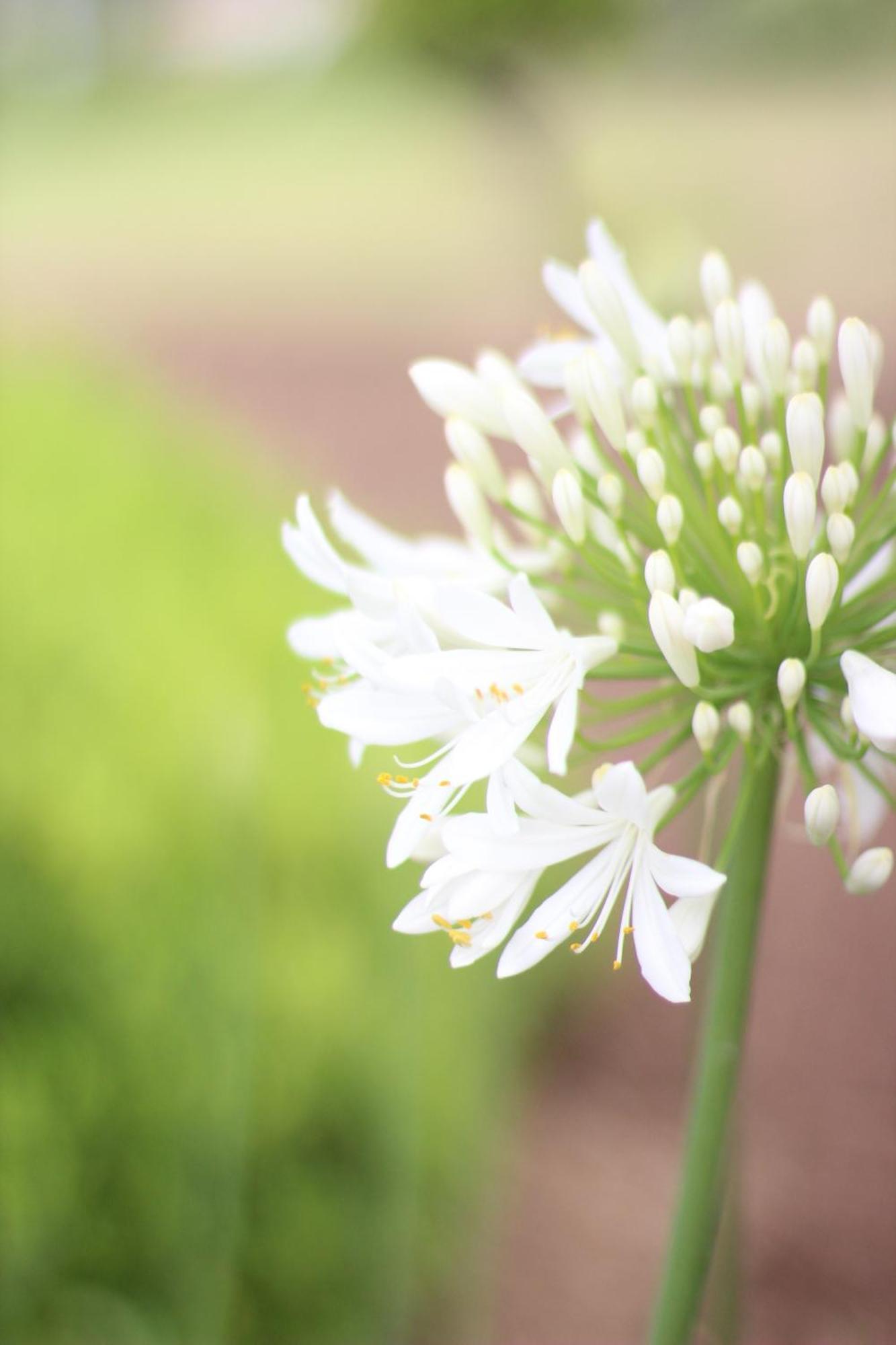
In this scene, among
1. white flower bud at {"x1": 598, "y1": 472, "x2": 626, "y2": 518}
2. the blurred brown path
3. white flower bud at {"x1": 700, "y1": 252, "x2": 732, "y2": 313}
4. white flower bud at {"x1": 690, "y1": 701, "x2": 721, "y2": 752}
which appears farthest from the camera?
the blurred brown path

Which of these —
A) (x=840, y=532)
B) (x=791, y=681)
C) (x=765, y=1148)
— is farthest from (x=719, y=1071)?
(x=765, y=1148)

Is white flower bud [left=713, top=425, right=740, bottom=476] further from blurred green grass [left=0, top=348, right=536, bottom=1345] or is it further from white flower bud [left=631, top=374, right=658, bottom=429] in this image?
blurred green grass [left=0, top=348, right=536, bottom=1345]

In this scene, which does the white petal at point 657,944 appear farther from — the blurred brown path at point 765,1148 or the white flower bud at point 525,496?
the blurred brown path at point 765,1148

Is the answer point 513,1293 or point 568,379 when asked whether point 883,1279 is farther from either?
point 568,379

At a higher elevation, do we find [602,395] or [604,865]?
[602,395]

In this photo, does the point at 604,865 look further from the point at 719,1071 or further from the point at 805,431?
the point at 805,431

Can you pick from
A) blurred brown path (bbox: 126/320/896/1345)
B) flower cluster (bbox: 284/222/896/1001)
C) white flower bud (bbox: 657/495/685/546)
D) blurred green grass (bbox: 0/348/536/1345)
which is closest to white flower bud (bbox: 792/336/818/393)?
flower cluster (bbox: 284/222/896/1001)
